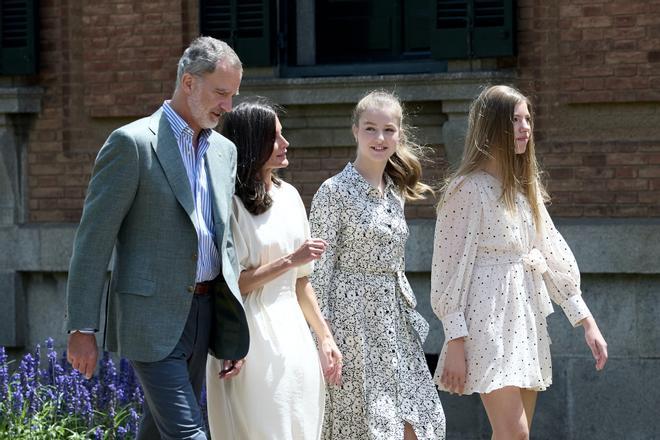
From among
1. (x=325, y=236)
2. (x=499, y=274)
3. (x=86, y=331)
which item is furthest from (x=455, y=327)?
(x=86, y=331)

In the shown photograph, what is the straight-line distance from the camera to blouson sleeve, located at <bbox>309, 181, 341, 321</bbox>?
20.4 feet

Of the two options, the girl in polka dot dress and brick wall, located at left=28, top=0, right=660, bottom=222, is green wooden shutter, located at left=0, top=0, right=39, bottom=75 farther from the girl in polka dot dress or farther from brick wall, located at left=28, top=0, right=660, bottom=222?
the girl in polka dot dress

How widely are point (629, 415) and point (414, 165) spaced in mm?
3165

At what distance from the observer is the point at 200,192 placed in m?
5.34

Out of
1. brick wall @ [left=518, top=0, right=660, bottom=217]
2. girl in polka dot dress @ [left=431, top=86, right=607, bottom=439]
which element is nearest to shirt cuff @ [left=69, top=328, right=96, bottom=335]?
girl in polka dot dress @ [left=431, top=86, right=607, bottom=439]

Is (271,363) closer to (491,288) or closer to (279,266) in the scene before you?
(279,266)

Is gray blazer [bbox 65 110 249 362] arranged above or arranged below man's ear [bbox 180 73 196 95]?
below

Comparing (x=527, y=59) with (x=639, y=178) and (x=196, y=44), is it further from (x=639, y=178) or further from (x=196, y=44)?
(x=196, y=44)

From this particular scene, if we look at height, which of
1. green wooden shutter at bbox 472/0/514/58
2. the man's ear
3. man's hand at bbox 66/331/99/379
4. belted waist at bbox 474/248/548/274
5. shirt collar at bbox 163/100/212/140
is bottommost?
man's hand at bbox 66/331/99/379

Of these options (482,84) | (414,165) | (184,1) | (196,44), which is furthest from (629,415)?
(196,44)

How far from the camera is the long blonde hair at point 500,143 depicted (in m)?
5.92

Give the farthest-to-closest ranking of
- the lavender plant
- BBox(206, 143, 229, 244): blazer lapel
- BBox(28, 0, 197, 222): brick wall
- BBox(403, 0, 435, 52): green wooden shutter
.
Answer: BBox(28, 0, 197, 222): brick wall → BBox(403, 0, 435, 52): green wooden shutter → the lavender plant → BBox(206, 143, 229, 244): blazer lapel

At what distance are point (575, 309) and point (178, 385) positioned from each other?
5.92 ft

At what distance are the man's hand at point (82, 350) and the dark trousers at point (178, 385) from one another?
19 centimetres
